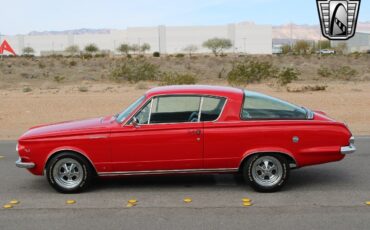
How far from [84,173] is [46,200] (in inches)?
24.0

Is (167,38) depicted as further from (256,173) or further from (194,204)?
(194,204)

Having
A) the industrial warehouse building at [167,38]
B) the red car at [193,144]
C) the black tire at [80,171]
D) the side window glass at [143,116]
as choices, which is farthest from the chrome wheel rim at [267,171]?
the industrial warehouse building at [167,38]

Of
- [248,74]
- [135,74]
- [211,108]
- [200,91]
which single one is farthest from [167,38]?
[211,108]

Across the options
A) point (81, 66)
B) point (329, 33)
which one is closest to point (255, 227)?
point (329, 33)

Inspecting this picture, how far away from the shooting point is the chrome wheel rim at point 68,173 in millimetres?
6848

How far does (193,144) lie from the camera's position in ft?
22.1

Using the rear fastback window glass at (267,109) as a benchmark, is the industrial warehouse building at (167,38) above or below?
above

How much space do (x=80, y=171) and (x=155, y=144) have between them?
1115 mm

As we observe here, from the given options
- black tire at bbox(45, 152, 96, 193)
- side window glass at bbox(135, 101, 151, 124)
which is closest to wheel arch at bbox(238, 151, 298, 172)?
side window glass at bbox(135, 101, 151, 124)

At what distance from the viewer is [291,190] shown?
700cm

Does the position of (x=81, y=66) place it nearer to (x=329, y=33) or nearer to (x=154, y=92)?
(x=329, y=33)

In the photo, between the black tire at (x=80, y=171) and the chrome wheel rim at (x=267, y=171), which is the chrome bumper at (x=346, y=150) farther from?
the black tire at (x=80, y=171)

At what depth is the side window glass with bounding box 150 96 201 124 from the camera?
22.7ft

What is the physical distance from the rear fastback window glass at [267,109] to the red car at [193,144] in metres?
0.02
